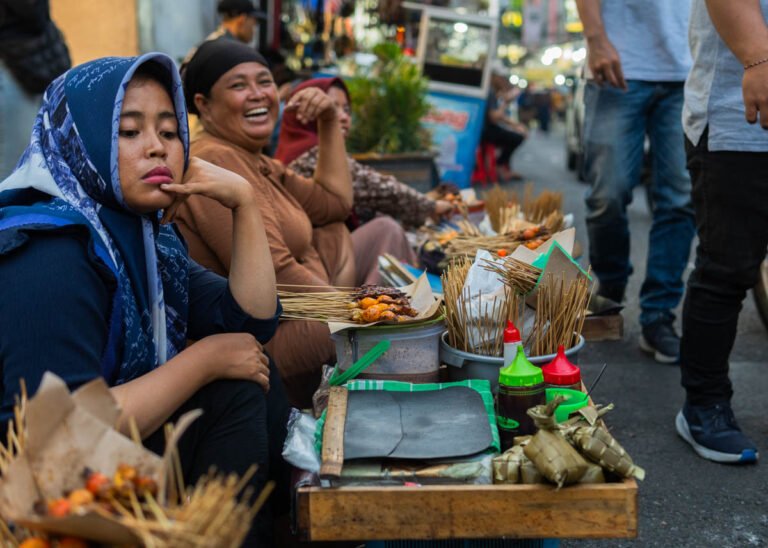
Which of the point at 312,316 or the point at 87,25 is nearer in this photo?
the point at 312,316

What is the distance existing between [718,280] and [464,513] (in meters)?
1.40

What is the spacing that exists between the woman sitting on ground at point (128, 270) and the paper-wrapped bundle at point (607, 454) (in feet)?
2.23

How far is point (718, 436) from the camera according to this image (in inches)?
113

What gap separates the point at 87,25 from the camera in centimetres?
689

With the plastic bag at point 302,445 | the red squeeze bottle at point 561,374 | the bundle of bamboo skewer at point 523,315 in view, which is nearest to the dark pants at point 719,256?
the bundle of bamboo skewer at point 523,315

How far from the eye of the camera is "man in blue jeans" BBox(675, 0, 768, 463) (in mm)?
2459

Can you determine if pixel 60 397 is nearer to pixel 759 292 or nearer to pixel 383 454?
pixel 383 454

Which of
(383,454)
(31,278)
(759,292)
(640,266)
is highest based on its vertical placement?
(31,278)

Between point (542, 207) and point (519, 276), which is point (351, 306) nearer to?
point (519, 276)

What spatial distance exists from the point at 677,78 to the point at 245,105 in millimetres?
1914

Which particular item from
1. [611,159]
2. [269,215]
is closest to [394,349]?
[269,215]

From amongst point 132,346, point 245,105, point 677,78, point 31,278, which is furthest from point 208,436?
point 677,78

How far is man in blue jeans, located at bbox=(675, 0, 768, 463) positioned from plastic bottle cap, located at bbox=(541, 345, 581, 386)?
2.75 ft

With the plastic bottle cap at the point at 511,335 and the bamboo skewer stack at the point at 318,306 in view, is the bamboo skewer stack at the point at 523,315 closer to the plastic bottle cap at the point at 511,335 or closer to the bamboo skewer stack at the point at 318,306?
the plastic bottle cap at the point at 511,335
